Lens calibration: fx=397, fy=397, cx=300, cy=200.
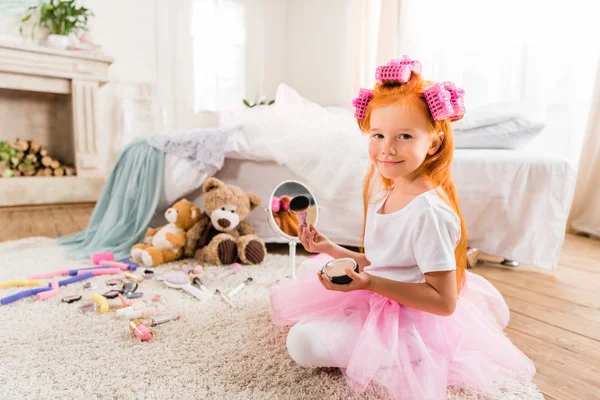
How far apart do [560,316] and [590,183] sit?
1426 mm

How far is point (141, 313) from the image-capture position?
1.09 meters

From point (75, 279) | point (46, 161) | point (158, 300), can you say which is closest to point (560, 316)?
point (158, 300)

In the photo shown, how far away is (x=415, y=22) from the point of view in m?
3.01

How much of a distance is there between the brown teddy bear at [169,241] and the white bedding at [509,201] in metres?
0.53

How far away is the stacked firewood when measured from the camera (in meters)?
3.01

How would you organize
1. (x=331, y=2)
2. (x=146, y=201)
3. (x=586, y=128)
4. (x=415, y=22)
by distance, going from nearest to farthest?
(x=146, y=201), (x=586, y=128), (x=415, y=22), (x=331, y=2)

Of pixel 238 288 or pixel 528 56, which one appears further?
pixel 528 56

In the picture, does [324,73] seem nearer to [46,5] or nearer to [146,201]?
[46,5]

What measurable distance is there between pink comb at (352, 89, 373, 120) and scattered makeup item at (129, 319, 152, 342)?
71 cm

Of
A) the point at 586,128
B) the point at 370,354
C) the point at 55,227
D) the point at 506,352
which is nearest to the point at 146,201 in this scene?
the point at 55,227

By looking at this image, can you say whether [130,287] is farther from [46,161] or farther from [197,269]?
[46,161]

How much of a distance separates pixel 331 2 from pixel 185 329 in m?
3.86

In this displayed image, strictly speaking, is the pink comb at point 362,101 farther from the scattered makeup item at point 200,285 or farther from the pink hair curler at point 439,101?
the scattered makeup item at point 200,285

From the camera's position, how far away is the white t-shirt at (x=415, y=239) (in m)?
0.71
